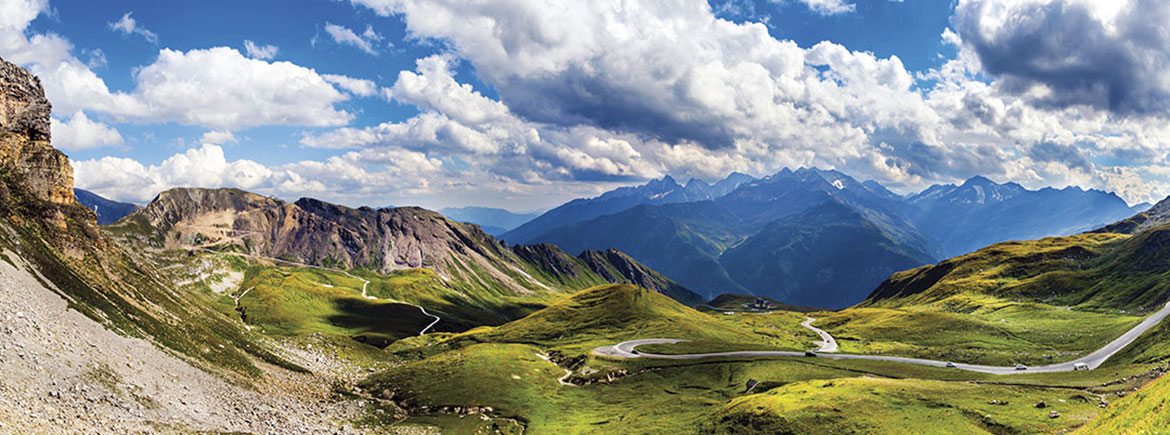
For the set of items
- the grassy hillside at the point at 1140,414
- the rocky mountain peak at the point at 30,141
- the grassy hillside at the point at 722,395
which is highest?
the rocky mountain peak at the point at 30,141

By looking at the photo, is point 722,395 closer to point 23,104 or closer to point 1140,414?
point 1140,414

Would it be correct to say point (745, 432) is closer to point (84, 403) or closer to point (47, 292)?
point (84, 403)

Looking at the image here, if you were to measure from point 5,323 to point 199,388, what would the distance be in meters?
20.0

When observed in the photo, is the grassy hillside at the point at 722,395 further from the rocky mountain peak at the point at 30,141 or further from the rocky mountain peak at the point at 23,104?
the rocky mountain peak at the point at 23,104

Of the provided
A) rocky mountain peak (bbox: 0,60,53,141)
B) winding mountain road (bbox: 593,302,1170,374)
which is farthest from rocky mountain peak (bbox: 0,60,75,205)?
winding mountain road (bbox: 593,302,1170,374)

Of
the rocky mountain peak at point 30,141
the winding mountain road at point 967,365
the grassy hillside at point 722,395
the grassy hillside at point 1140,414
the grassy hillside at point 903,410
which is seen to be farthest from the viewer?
the winding mountain road at point 967,365

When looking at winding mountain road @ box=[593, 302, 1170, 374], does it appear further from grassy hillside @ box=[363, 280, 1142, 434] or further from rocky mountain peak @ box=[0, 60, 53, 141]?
rocky mountain peak @ box=[0, 60, 53, 141]

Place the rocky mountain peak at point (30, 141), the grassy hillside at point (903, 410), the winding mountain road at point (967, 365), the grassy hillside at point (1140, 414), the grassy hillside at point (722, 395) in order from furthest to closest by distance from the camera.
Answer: the winding mountain road at point (967, 365)
the rocky mountain peak at point (30, 141)
the grassy hillside at point (722, 395)
the grassy hillside at point (903, 410)
the grassy hillside at point (1140, 414)

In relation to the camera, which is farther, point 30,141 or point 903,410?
point 30,141

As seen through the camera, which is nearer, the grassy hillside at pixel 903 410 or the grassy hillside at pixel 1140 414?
the grassy hillside at pixel 1140 414

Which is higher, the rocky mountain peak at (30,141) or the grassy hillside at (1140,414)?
the rocky mountain peak at (30,141)

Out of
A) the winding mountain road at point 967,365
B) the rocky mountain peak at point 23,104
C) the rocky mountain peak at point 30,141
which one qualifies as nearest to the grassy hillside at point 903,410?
the winding mountain road at point 967,365

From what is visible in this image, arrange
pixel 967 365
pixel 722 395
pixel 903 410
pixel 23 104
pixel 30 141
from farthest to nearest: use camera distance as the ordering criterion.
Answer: pixel 967 365, pixel 722 395, pixel 23 104, pixel 30 141, pixel 903 410

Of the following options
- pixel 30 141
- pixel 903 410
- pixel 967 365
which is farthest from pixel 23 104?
pixel 967 365
